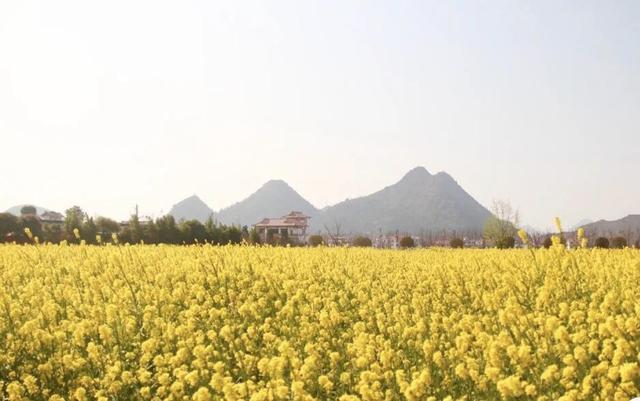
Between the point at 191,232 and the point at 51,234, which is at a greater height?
the point at 51,234

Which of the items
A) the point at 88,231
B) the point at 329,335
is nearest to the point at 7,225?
the point at 88,231

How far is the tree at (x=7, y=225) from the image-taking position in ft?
141

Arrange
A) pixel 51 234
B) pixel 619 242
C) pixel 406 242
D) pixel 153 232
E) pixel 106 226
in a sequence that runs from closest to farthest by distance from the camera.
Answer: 1. pixel 619 242
2. pixel 406 242
3. pixel 153 232
4. pixel 51 234
5. pixel 106 226

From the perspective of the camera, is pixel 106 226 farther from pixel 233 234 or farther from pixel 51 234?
pixel 233 234

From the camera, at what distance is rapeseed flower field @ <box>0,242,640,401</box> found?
501 centimetres

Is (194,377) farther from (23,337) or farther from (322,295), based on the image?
(322,295)

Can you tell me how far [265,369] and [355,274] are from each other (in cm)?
722

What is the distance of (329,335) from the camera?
7434mm

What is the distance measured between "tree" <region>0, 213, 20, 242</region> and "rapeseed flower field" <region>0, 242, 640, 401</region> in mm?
32160

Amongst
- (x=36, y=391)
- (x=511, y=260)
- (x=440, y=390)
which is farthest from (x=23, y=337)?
A: (x=511, y=260)

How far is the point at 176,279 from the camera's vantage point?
1227 cm

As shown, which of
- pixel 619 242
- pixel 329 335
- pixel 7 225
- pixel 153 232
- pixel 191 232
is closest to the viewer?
pixel 329 335

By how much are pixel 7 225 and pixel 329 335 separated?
137ft

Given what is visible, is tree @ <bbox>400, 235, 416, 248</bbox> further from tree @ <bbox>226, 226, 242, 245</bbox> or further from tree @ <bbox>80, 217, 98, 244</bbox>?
tree @ <bbox>80, 217, 98, 244</bbox>
